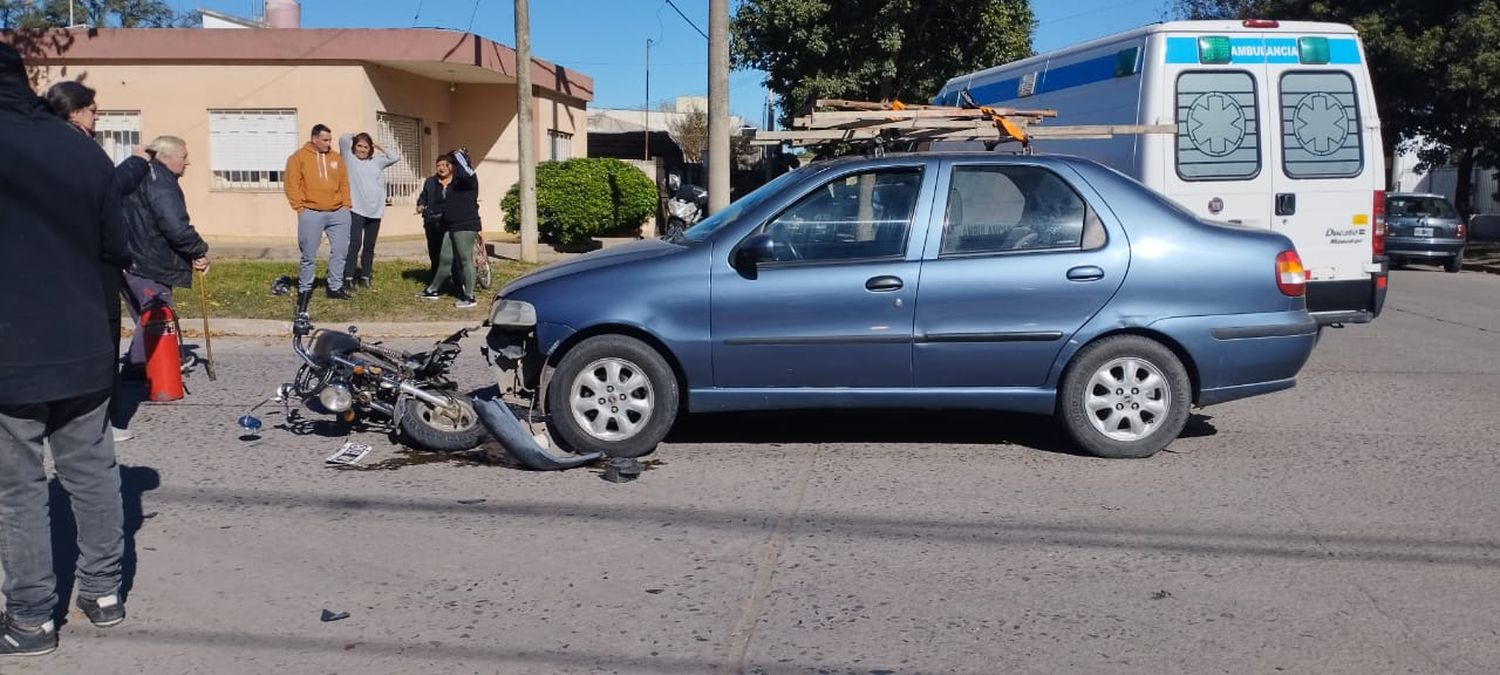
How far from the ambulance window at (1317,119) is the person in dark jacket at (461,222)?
24.5 ft

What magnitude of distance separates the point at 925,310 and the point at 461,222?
7.40 metres

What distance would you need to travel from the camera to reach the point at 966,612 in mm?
4816

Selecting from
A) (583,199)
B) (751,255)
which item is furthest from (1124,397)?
(583,199)

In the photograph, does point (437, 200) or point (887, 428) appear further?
point (437, 200)

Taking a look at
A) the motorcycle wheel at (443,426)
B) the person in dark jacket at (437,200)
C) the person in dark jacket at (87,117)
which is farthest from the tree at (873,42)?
the person in dark jacket at (87,117)

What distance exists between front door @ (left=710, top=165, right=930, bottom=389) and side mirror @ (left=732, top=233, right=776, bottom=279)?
1.3 inches

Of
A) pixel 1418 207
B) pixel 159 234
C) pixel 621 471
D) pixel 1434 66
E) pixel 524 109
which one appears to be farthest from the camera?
pixel 1434 66

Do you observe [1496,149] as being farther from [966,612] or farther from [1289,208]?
[966,612]

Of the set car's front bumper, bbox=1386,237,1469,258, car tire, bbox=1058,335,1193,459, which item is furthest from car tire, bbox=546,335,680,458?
car's front bumper, bbox=1386,237,1469,258

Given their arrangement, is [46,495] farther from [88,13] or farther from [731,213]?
[88,13]

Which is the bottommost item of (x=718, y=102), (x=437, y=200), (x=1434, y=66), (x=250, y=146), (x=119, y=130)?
(x=437, y=200)

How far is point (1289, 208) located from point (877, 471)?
14.9ft

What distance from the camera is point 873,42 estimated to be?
1001 inches

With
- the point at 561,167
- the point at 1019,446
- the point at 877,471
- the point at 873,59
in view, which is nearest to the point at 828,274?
the point at 877,471
